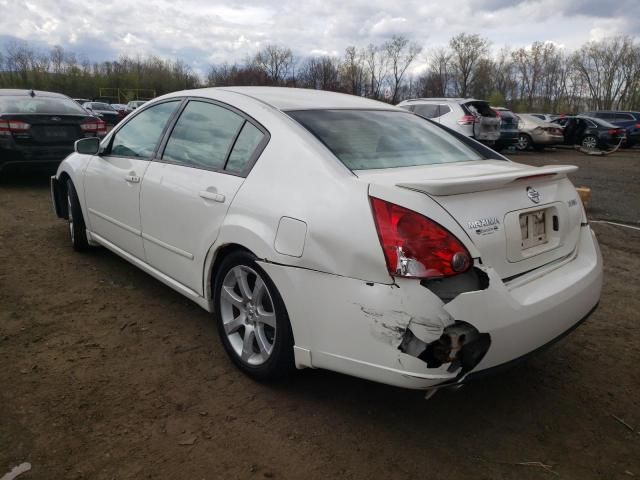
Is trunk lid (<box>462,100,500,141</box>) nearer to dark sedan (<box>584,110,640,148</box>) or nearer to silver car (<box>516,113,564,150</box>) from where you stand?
silver car (<box>516,113,564,150</box>)

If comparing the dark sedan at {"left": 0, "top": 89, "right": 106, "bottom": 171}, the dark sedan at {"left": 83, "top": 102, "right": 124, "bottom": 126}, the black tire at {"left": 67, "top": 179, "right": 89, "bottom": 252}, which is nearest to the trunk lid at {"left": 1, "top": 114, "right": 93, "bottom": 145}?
the dark sedan at {"left": 0, "top": 89, "right": 106, "bottom": 171}

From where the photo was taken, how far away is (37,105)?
26.5ft

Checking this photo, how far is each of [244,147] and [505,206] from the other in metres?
1.38

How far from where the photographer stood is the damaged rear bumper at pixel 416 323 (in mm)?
1992

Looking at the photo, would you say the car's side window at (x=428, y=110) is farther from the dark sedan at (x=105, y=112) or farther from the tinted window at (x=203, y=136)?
the dark sedan at (x=105, y=112)

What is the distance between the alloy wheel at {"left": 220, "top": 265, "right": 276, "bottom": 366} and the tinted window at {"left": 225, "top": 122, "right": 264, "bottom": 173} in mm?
551

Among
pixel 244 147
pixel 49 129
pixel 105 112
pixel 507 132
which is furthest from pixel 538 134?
pixel 105 112

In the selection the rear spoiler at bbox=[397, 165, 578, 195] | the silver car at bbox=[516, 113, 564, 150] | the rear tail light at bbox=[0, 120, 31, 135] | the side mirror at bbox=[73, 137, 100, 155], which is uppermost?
the rear tail light at bbox=[0, 120, 31, 135]

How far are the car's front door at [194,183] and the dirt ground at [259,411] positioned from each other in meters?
0.53

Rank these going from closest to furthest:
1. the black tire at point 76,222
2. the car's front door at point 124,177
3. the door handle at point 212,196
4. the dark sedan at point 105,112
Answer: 1. the door handle at point 212,196
2. the car's front door at point 124,177
3. the black tire at point 76,222
4. the dark sedan at point 105,112

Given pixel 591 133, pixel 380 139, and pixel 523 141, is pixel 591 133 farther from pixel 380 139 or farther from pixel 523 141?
pixel 380 139

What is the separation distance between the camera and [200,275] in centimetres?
295

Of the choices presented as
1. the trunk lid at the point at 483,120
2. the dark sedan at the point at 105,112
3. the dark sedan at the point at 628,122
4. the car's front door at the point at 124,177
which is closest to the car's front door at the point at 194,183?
the car's front door at the point at 124,177

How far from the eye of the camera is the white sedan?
2033 millimetres
